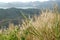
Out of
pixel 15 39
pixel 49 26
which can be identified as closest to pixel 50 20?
pixel 49 26

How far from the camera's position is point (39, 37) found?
12.1ft

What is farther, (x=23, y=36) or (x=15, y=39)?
(x=15, y=39)

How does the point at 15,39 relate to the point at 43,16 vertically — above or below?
below

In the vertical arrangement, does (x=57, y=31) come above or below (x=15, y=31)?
above

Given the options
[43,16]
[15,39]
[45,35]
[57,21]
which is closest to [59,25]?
[57,21]

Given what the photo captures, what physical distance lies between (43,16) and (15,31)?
0.73m

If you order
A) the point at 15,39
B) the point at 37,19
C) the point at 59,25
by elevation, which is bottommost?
the point at 15,39

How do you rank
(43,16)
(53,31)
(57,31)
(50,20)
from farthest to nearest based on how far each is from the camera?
1. (43,16)
2. (50,20)
3. (53,31)
4. (57,31)

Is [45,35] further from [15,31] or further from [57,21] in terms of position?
[15,31]

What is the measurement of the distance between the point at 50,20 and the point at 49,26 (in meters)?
0.23

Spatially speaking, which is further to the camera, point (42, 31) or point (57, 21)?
point (42, 31)

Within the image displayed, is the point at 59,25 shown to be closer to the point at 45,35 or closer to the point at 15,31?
the point at 45,35

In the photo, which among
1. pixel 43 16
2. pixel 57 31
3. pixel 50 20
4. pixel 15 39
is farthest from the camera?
pixel 15 39

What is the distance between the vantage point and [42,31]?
389cm
